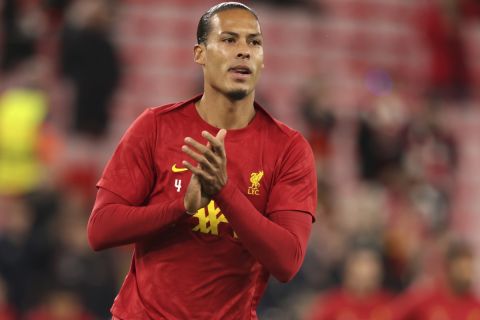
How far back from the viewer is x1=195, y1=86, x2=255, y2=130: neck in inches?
151

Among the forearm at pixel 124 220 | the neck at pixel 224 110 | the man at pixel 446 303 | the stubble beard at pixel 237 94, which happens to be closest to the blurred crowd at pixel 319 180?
the man at pixel 446 303

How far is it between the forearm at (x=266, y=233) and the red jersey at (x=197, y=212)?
11 centimetres

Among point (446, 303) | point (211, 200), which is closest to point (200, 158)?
point (211, 200)

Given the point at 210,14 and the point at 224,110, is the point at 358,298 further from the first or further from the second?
the point at 210,14

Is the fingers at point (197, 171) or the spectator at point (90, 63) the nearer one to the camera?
the fingers at point (197, 171)

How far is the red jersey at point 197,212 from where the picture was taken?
12.3 ft

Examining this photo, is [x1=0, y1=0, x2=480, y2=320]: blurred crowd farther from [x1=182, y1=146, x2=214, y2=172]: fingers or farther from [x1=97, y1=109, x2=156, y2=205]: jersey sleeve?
[x1=182, y1=146, x2=214, y2=172]: fingers

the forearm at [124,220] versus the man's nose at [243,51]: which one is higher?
the man's nose at [243,51]

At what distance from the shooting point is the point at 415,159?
10414mm

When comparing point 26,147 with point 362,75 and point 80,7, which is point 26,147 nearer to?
point 80,7

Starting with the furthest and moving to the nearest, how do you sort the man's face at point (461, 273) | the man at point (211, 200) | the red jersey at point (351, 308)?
the red jersey at point (351, 308), the man's face at point (461, 273), the man at point (211, 200)

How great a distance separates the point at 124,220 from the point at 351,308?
4897 millimetres

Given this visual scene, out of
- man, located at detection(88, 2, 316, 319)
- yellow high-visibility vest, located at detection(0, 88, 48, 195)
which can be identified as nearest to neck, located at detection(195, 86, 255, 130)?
man, located at detection(88, 2, 316, 319)

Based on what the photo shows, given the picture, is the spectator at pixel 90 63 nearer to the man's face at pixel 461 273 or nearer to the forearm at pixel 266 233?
the man's face at pixel 461 273
